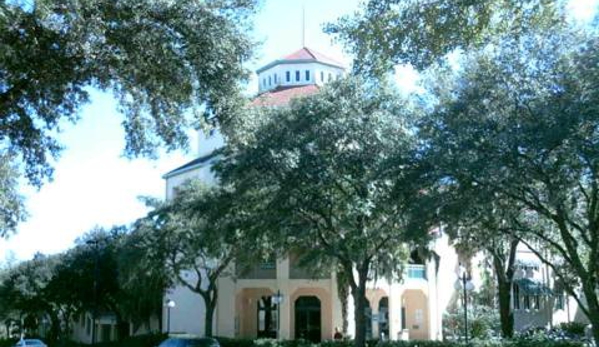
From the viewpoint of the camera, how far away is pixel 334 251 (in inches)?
1046

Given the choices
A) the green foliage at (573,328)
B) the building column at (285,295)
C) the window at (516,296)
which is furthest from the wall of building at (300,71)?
the green foliage at (573,328)

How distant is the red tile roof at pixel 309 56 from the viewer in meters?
58.3

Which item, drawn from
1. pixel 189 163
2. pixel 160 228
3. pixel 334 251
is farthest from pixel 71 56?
pixel 189 163

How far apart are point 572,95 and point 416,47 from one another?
8.86 meters

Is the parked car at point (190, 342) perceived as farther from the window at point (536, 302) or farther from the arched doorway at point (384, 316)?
the window at point (536, 302)

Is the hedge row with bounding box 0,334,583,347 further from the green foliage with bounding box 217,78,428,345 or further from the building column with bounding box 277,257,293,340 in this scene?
the building column with bounding box 277,257,293,340

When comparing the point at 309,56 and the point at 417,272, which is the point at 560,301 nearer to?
the point at 417,272

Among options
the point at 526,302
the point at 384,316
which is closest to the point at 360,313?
the point at 384,316

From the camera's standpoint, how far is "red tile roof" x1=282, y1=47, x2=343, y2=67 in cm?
5826

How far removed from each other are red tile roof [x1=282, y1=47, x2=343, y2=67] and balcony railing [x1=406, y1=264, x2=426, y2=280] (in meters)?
18.5

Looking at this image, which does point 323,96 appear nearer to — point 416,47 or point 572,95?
point 572,95

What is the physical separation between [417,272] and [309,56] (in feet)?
66.2

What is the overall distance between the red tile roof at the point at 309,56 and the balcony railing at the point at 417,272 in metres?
18.5

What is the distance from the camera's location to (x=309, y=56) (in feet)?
192
